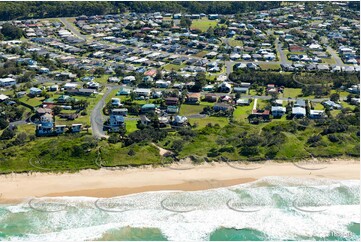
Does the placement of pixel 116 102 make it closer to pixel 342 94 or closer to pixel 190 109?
pixel 190 109

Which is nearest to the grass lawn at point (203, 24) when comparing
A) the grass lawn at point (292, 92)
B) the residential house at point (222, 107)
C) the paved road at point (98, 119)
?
the grass lawn at point (292, 92)

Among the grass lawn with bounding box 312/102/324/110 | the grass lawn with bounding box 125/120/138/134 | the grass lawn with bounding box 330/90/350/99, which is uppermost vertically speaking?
the grass lawn with bounding box 125/120/138/134

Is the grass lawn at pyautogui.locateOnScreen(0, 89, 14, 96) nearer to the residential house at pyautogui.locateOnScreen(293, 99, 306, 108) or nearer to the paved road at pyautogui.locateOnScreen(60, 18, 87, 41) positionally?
the paved road at pyautogui.locateOnScreen(60, 18, 87, 41)

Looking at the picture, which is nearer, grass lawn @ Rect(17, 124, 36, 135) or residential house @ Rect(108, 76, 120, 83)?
grass lawn @ Rect(17, 124, 36, 135)

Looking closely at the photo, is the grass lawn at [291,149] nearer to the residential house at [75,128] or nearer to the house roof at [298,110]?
the house roof at [298,110]

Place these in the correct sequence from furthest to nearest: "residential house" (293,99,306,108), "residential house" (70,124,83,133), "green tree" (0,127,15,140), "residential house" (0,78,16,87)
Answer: "residential house" (0,78,16,87)
"residential house" (293,99,306,108)
"residential house" (70,124,83,133)
"green tree" (0,127,15,140)

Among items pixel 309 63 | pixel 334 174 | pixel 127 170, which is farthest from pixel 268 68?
pixel 127 170

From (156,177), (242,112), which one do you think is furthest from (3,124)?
(242,112)

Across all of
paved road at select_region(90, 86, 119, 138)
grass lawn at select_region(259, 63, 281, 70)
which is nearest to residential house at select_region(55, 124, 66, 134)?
paved road at select_region(90, 86, 119, 138)
